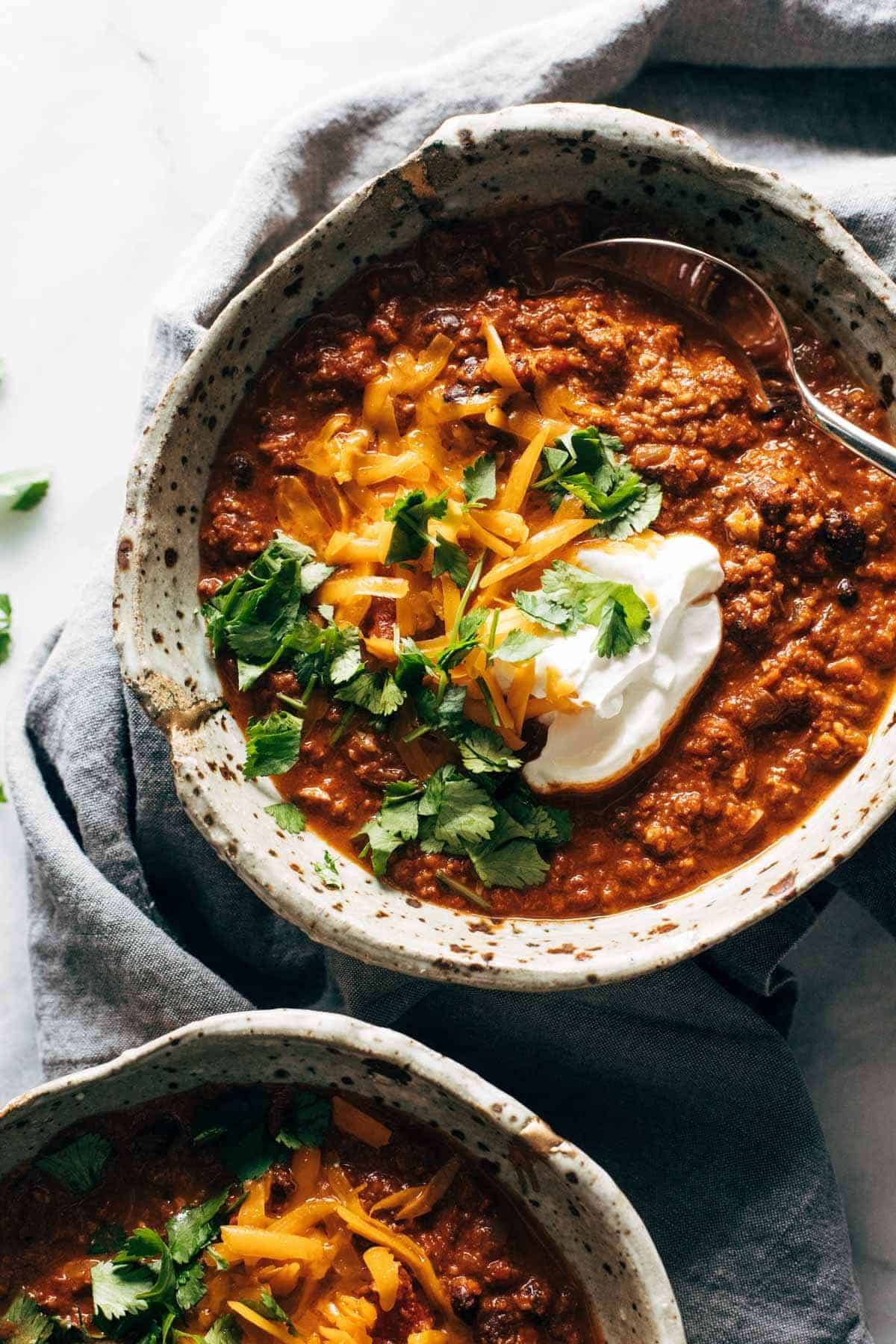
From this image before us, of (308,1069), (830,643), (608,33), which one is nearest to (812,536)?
(830,643)

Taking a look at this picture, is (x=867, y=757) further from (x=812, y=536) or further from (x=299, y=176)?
(x=299, y=176)

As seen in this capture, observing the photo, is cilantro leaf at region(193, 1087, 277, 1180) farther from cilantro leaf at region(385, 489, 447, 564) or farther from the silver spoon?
the silver spoon

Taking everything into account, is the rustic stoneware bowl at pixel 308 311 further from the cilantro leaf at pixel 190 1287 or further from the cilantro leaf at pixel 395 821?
the cilantro leaf at pixel 190 1287

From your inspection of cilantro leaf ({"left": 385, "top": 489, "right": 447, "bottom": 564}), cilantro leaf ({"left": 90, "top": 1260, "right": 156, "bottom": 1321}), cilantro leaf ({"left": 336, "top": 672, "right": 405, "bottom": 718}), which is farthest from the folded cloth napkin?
cilantro leaf ({"left": 385, "top": 489, "right": 447, "bottom": 564})

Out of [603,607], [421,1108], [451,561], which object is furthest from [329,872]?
[603,607]

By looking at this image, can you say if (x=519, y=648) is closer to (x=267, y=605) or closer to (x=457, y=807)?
(x=457, y=807)

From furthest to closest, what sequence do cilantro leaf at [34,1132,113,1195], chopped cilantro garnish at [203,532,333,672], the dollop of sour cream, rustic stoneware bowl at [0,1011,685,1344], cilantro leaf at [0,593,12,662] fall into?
cilantro leaf at [0,593,12,662] → cilantro leaf at [34,1132,113,1195] → chopped cilantro garnish at [203,532,333,672] → the dollop of sour cream → rustic stoneware bowl at [0,1011,685,1344]
